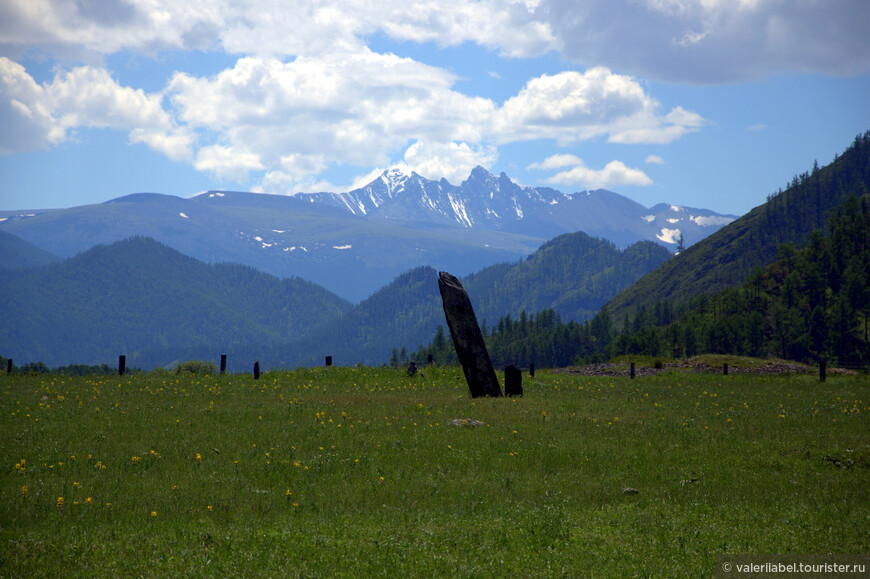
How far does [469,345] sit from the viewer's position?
34344mm

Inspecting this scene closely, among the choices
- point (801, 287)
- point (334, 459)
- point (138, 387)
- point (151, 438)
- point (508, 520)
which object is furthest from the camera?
point (801, 287)

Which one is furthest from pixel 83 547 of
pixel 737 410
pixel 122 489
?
pixel 737 410

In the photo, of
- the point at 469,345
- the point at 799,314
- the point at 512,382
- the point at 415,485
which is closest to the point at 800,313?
the point at 799,314

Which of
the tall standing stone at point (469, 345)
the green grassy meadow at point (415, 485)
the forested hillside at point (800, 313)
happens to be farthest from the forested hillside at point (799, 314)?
the green grassy meadow at point (415, 485)

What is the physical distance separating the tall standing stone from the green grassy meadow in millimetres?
2940

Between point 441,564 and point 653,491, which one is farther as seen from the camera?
point 653,491

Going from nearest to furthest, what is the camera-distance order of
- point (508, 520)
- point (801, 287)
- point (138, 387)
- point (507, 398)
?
point (508, 520) → point (507, 398) → point (138, 387) → point (801, 287)

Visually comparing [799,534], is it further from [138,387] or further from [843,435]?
[138,387]

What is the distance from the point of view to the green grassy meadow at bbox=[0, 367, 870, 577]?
11641mm

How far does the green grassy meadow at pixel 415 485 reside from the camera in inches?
458

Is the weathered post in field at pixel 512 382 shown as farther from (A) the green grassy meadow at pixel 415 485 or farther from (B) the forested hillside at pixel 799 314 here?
(B) the forested hillside at pixel 799 314

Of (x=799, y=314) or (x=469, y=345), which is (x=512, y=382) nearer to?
(x=469, y=345)

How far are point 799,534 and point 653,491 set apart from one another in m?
3.98

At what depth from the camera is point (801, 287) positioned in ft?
518
